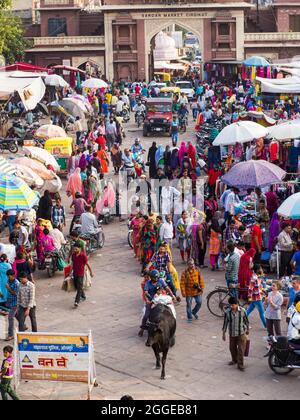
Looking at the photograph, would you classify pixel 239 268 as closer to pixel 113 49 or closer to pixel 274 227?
pixel 274 227

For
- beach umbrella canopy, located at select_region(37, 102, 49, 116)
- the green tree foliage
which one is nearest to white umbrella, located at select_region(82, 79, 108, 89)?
beach umbrella canopy, located at select_region(37, 102, 49, 116)

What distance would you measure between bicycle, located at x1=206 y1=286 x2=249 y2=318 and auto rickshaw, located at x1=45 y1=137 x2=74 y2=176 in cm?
1100

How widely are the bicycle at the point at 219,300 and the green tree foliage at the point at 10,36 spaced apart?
23832 mm

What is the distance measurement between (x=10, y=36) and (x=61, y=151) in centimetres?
1817

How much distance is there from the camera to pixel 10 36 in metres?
40.2

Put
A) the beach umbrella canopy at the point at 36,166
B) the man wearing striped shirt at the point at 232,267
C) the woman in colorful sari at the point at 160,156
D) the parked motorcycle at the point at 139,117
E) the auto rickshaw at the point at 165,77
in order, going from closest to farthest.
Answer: the man wearing striped shirt at the point at 232,267 → the beach umbrella canopy at the point at 36,166 → the woman in colorful sari at the point at 160,156 → the parked motorcycle at the point at 139,117 → the auto rickshaw at the point at 165,77

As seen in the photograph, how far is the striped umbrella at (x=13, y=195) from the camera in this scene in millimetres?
15109

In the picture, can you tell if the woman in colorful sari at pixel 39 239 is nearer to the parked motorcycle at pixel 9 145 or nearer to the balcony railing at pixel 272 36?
the parked motorcycle at pixel 9 145

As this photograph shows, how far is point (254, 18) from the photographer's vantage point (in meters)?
54.4

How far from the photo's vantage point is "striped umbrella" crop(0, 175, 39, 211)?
15109mm

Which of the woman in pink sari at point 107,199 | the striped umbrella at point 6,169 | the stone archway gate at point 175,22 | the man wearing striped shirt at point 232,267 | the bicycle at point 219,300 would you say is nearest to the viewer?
the bicycle at point 219,300

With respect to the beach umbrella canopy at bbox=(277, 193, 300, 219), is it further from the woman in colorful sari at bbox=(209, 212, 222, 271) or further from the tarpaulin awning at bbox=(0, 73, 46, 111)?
the tarpaulin awning at bbox=(0, 73, 46, 111)

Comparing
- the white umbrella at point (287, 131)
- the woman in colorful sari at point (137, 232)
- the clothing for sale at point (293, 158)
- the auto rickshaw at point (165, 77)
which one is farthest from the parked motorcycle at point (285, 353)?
the auto rickshaw at point (165, 77)
